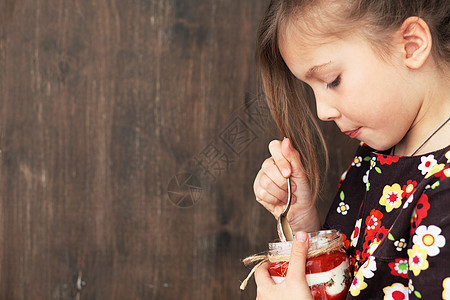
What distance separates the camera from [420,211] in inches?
30.7

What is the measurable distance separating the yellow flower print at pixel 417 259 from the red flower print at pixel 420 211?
4 cm

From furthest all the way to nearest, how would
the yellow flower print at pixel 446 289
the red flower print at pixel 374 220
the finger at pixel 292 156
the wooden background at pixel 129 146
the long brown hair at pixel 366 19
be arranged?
the wooden background at pixel 129 146 → the finger at pixel 292 156 → the red flower print at pixel 374 220 → the long brown hair at pixel 366 19 → the yellow flower print at pixel 446 289

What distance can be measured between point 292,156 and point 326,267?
0.25 m

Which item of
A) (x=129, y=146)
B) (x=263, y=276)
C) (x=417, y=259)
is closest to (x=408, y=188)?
(x=417, y=259)

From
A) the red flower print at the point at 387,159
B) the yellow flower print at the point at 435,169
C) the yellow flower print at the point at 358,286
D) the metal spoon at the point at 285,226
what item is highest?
the red flower print at the point at 387,159

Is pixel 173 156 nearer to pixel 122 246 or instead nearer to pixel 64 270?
pixel 122 246

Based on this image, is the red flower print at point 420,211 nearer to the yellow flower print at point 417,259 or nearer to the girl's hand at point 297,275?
the yellow flower print at point 417,259

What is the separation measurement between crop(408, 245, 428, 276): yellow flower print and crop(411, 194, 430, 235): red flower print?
4cm

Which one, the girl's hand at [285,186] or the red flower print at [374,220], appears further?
the girl's hand at [285,186]

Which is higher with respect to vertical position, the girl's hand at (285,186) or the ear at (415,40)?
the ear at (415,40)

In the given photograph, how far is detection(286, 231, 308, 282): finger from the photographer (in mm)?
834

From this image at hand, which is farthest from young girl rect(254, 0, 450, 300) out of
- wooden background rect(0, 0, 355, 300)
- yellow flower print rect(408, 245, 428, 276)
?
wooden background rect(0, 0, 355, 300)

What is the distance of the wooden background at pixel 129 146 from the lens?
51.8 inches

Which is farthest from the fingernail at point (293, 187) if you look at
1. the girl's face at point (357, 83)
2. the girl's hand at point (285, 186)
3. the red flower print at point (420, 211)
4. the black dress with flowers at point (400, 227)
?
the red flower print at point (420, 211)
